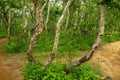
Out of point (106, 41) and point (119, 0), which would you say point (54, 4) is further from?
point (119, 0)

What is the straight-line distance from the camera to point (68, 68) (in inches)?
466

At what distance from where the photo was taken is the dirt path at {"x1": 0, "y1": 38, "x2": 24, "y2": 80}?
506 inches

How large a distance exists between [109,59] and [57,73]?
21.2 feet

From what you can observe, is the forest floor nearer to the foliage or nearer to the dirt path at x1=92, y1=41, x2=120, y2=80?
the dirt path at x1=92, y1=41, x2=120, y2=80

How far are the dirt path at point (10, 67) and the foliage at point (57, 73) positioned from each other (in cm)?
66

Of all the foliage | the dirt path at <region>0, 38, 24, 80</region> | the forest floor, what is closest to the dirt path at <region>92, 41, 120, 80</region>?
the forest floor

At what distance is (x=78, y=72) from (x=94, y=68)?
2.05 meters

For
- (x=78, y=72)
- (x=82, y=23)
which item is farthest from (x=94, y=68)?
(x=82, y=23)

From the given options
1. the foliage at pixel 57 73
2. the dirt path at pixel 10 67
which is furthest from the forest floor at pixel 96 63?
the foliage at pixel 57 73

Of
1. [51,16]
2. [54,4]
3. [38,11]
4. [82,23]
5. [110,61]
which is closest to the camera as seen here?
[38,11]

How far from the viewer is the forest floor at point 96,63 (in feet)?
Result: 43.8

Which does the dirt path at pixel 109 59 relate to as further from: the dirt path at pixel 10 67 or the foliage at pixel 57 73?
the dirt path at pixel 10 67

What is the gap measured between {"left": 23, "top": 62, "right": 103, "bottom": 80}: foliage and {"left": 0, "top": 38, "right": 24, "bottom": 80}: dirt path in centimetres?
66

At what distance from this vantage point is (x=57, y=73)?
11.7 meters
